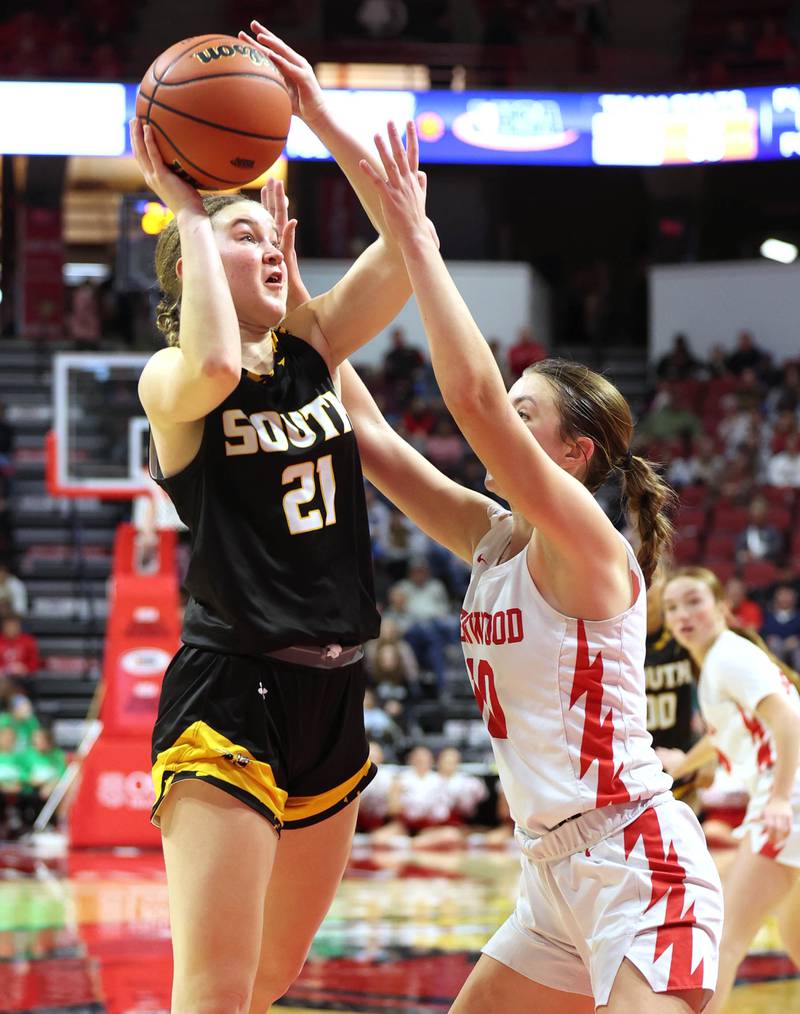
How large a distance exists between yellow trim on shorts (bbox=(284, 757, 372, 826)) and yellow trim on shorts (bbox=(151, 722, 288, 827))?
10 cm

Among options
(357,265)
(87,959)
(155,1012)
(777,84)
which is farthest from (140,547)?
(777,84)

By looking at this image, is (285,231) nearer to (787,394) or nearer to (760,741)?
(760,741)

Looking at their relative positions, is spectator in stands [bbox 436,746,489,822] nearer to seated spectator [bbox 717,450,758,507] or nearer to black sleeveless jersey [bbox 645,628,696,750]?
black sleeveless jersey [bbox 645,628,696,750]

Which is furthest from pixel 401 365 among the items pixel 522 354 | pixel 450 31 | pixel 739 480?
pixel 450 31

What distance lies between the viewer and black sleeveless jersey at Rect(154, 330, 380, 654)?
2.85 meters

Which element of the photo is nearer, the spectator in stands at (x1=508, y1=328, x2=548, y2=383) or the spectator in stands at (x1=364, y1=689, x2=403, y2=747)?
the spectator in stands at (x1=364, y1=689, x2=403, y2=747)

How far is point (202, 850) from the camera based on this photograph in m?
2.72

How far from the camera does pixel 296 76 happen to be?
10.4 ft

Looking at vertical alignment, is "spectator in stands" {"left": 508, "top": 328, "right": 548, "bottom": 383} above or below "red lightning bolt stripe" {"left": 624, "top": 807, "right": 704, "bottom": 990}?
below

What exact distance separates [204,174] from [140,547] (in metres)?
8.03

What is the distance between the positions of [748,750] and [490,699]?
2446 mm

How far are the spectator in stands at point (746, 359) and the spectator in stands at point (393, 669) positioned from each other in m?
7.24

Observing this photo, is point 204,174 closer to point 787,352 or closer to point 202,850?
point 202,850

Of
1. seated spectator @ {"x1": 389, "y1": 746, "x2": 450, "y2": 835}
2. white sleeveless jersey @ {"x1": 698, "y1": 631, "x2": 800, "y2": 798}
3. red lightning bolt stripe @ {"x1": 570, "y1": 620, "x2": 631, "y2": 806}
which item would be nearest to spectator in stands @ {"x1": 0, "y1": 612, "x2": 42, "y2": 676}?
seated spectator @ {"x1": 389, "y1": 746, "x2": 450, "y2": 835}
